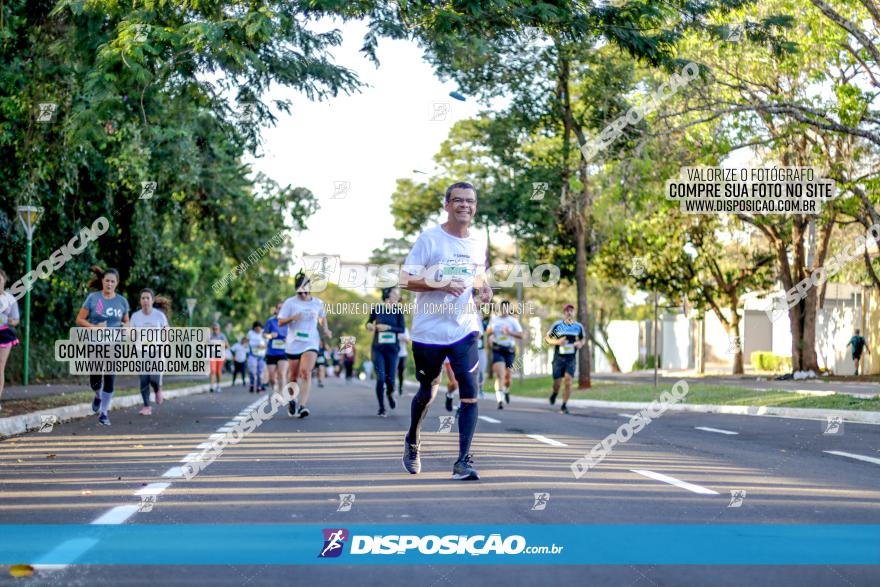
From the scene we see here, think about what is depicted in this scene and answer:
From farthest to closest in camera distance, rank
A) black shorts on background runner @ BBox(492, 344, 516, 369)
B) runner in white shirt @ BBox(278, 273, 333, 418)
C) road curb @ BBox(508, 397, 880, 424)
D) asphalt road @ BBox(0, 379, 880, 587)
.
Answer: black shorts on background runner @ BBox(492, 344, 516, 369)
road curb @ BBox(508, 397, 880, 424)
runner in white shirt @ BBox(278, 273, 333, 418)
asphalt road @ BBox(0, 379, 880, 587)

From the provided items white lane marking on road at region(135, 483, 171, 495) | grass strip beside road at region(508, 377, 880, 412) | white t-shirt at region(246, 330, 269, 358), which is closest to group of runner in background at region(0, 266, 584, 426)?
grass strip beside road at region(508, 377, 880, 412)

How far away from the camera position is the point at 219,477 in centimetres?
935

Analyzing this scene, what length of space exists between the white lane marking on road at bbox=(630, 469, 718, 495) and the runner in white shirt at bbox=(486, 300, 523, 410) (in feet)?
42.1

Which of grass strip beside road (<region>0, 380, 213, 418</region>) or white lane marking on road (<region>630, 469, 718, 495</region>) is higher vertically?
grass strip beside road (<region>0, 380, 213, 418</region>)

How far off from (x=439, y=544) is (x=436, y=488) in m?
2.32

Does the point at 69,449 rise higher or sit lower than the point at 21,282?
lower

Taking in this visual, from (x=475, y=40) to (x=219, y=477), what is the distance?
7.93 m

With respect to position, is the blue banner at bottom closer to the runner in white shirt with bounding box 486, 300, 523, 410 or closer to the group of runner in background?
the group of runner in background

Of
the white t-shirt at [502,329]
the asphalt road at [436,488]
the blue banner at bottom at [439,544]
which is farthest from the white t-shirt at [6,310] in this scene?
the white t-shirt at [502,329]

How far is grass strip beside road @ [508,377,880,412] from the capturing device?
21781 mm

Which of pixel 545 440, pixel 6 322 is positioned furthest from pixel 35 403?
Answer: pixel 545 440

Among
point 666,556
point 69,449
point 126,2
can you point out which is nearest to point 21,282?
point 126,2

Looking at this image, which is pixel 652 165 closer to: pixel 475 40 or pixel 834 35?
pixel 834 35

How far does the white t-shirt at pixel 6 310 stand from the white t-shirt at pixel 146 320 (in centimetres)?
297
